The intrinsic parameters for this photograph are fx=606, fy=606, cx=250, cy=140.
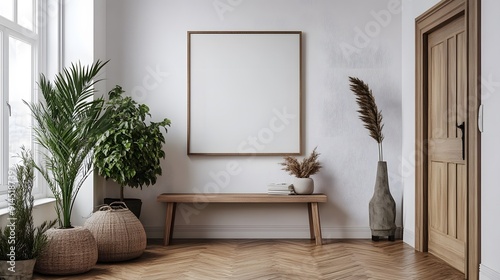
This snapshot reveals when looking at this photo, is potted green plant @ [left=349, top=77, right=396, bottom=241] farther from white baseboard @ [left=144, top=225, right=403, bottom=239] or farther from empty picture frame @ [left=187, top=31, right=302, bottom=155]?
empty picture frame @ [left=187, top=31, right=302, bottom=155]

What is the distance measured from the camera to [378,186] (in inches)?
228

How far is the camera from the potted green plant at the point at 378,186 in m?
5.77

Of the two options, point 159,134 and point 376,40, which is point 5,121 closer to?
point 159,134

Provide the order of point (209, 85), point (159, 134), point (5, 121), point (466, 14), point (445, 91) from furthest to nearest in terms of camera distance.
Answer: point (209, 85), point (159, 134), point (445, 91), point (5, 121), point (466, 14)

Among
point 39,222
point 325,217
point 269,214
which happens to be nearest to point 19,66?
point 39,222

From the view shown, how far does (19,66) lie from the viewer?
16.4 ft

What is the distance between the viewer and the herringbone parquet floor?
436 centimetres

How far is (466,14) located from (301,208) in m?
2.63

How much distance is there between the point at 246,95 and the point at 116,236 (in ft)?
6.61
